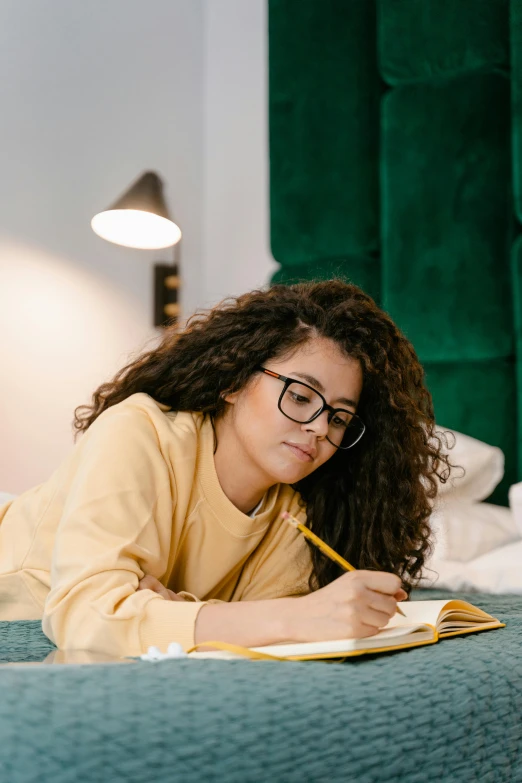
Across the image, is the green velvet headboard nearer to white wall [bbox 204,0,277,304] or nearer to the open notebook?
white wall [bbox 204,0,277,304]

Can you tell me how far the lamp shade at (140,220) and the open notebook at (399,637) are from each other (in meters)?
1.65

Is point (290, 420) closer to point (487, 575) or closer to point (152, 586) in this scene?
point (152, 586)

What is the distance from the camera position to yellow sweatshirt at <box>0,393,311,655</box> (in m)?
0.93

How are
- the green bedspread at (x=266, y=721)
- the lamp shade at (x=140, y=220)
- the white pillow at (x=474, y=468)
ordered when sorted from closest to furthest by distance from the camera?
the green bedspread at (x=266, y=721) < the white pillow at (x=474, y=468) < the lamp shade at (x=140, y=220)

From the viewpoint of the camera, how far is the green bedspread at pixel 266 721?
564 mm

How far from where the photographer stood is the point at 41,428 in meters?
2.49

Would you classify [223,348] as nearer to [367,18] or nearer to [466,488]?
[466,488]

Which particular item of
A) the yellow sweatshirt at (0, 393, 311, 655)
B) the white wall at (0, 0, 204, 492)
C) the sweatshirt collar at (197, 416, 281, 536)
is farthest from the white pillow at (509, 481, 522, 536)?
the white wall at (0, 0, 204, 492)

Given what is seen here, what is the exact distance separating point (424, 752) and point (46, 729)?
A: 353 millimetres

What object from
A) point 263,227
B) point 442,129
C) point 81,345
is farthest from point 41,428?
point 442,129

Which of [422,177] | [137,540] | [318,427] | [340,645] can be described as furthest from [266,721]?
[422,177]

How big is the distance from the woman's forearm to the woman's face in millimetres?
341

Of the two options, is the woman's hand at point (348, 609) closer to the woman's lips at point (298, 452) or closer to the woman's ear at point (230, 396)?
the woman's lips at point (298, 452)

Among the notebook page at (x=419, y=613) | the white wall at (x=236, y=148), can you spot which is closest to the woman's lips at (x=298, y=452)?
the notebook page at (x=419, y=613)
